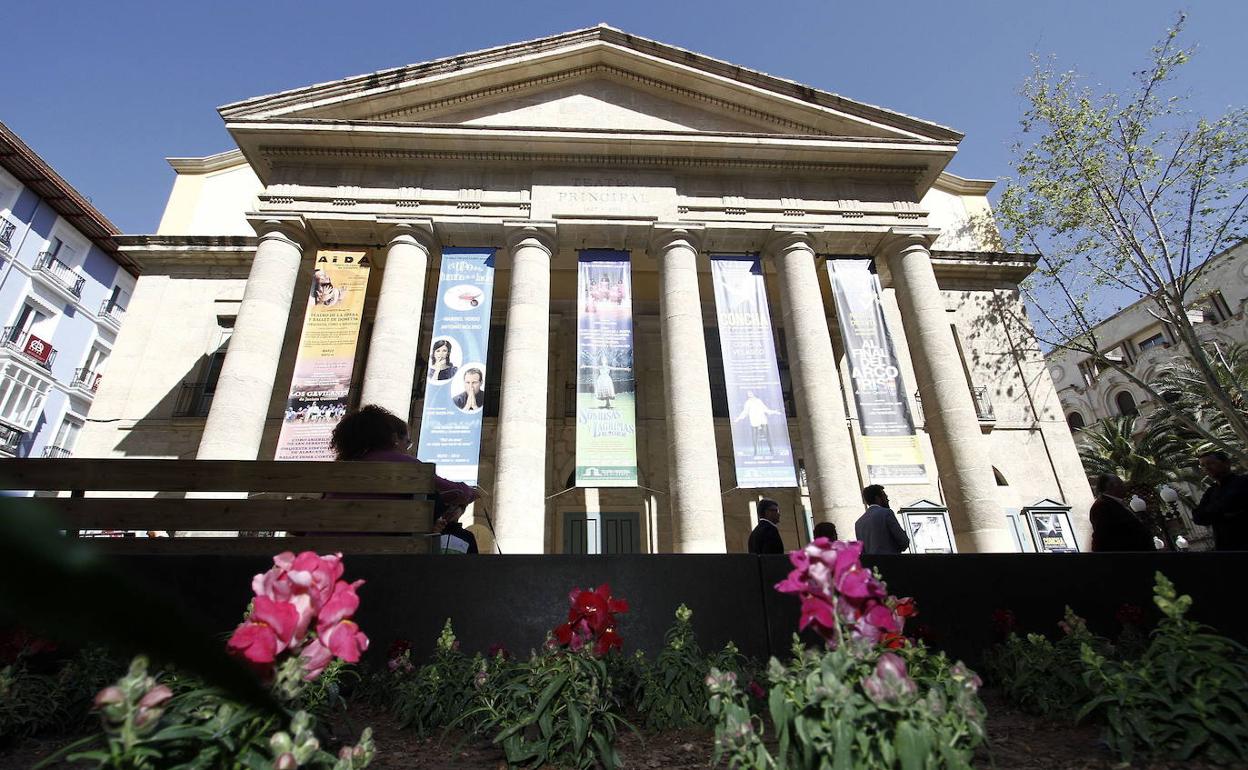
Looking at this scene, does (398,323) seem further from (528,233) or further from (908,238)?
(908,238)

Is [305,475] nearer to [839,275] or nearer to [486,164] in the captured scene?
[486,164]

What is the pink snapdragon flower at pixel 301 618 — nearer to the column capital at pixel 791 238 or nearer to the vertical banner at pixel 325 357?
the vertical banner at pixel 325 357

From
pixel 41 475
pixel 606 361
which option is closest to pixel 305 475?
pixel 41 475

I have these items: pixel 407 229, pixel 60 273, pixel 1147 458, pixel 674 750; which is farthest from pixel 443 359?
pixel 60 273

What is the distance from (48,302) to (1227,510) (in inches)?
1520

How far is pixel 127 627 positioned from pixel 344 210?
51.9 feet

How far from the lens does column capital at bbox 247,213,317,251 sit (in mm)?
14023

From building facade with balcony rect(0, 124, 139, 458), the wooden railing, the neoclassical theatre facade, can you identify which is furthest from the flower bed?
building facade with balcony rect(0, 124, 139, 458)

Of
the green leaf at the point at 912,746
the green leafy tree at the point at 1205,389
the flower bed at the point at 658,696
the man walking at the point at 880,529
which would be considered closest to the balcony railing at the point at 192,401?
the flower bed at the point at 658,696

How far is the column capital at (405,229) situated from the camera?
14266 mm

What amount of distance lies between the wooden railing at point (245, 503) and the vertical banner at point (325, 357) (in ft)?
20.7

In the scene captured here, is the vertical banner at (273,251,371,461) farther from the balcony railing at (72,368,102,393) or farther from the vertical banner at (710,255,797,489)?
the balcony railing at (72,368,102,393)

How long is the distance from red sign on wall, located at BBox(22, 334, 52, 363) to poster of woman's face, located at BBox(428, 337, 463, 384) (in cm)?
2459

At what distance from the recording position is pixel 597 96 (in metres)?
16.2
